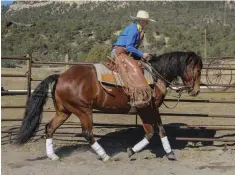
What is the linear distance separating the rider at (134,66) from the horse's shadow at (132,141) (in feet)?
3.58

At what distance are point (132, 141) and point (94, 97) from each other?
1521mm

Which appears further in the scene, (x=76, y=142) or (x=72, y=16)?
(x=72, y=16)

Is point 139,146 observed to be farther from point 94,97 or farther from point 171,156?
point 94,97

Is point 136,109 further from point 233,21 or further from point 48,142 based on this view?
point 233,21

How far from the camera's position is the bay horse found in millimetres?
6082

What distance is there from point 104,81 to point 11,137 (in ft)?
7.60

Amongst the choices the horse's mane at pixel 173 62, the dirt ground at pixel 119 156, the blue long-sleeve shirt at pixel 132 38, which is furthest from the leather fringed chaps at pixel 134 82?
the dirt ground at pixel 119 156

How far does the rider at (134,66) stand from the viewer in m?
6.03

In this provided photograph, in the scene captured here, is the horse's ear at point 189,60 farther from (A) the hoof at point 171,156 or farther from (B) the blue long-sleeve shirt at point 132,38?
(A) the hoof at point 171,156

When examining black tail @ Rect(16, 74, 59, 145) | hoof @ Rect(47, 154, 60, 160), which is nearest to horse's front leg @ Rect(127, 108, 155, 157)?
hoof @ Rect(47, 154, 60, 160)

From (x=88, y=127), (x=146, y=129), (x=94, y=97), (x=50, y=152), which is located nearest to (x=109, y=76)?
(x=94, y=97)

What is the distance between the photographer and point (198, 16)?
55.8 meters

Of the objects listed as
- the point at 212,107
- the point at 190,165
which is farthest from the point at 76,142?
the point at 212,107

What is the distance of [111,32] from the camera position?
40938mm
